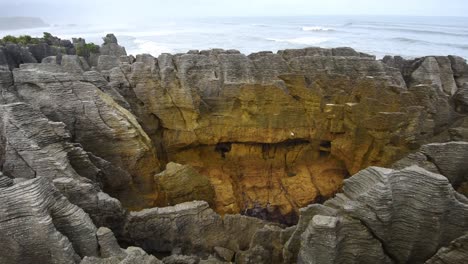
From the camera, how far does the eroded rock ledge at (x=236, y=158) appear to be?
260 inches

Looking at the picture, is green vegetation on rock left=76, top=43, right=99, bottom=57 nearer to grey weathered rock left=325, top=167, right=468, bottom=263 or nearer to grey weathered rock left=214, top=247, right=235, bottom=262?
grey weathered rock left=214, top=247, right=235, bottom=262

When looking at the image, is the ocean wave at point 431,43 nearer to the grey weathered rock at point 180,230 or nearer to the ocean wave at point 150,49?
the ocean wave at point 150,49

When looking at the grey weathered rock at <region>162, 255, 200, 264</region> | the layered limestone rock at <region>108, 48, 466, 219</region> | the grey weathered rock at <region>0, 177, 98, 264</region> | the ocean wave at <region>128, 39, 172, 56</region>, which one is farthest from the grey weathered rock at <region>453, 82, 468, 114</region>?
the ocean wave at <region>128, 39, 172, 56</region>

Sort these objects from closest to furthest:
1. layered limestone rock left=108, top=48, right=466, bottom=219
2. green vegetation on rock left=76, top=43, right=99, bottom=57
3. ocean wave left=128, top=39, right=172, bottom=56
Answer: layered limestone rock left=108, top=48, right=466, bottom=219 < green vegetation on rock left=76, top=43, right=99, bottom=57 < ocean wave left=128, top=39, right=172, bottom=56

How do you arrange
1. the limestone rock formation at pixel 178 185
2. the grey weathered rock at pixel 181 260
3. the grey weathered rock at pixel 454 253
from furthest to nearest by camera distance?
1. the limestone rock formation at pixel 178 185
2. the grey weathered rock at pixel 181 260
3. the grey weathered rock at pixel 454 253

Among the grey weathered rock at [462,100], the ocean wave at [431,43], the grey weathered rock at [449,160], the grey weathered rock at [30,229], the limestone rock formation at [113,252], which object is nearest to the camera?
A: the grey weathered rock at [30,229]

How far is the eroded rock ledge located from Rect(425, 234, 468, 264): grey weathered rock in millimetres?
22

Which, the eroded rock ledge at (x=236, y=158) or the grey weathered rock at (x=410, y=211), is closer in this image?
→ the grey weathered rock at (x=410, y=211)

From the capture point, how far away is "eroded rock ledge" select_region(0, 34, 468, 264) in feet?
21.6

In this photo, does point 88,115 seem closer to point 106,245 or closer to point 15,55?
point 106,245

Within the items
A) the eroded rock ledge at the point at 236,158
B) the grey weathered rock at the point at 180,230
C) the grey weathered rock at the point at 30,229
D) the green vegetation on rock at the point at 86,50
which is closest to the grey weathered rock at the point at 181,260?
the eroded rock ledge at the point at 236,158

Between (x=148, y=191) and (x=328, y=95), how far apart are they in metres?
7.36

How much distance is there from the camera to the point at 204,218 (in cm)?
930

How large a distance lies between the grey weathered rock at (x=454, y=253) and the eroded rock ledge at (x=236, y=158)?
0.9 inches
